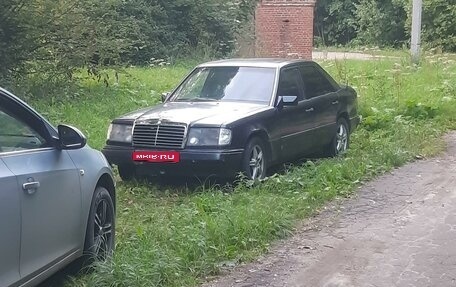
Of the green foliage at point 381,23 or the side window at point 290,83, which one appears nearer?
the side window at point 290,83

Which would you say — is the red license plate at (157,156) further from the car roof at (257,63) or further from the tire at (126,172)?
the car roof at (257,63)

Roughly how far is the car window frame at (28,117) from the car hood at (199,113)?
3691 mm

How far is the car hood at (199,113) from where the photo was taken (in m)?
9.46

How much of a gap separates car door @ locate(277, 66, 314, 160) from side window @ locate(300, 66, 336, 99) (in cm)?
15

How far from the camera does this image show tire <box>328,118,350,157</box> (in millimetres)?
12000

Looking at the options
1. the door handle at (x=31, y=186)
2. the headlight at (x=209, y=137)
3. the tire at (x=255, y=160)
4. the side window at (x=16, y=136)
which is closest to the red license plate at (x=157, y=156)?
the headlight at (x=209, y=137)

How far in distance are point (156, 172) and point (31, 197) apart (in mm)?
4369

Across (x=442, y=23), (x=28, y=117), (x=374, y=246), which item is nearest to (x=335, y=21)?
(x=442, y=23)

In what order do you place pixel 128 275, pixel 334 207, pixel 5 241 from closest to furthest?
pixel 5 241 < pixel 128 275 < pixel 334 207

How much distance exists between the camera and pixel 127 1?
27.4 meters

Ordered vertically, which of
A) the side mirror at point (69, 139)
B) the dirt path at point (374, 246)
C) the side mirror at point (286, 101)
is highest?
the side mirror at point (69, 139)

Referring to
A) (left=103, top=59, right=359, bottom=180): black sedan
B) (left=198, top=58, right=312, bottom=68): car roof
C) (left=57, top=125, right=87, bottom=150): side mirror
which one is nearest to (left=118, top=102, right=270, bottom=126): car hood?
(left=103, top=59, right=359, bottom=180): black sedan

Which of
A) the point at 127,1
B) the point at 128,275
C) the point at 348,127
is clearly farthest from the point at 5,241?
the point at 127,1

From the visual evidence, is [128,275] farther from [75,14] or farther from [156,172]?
[75,14]
